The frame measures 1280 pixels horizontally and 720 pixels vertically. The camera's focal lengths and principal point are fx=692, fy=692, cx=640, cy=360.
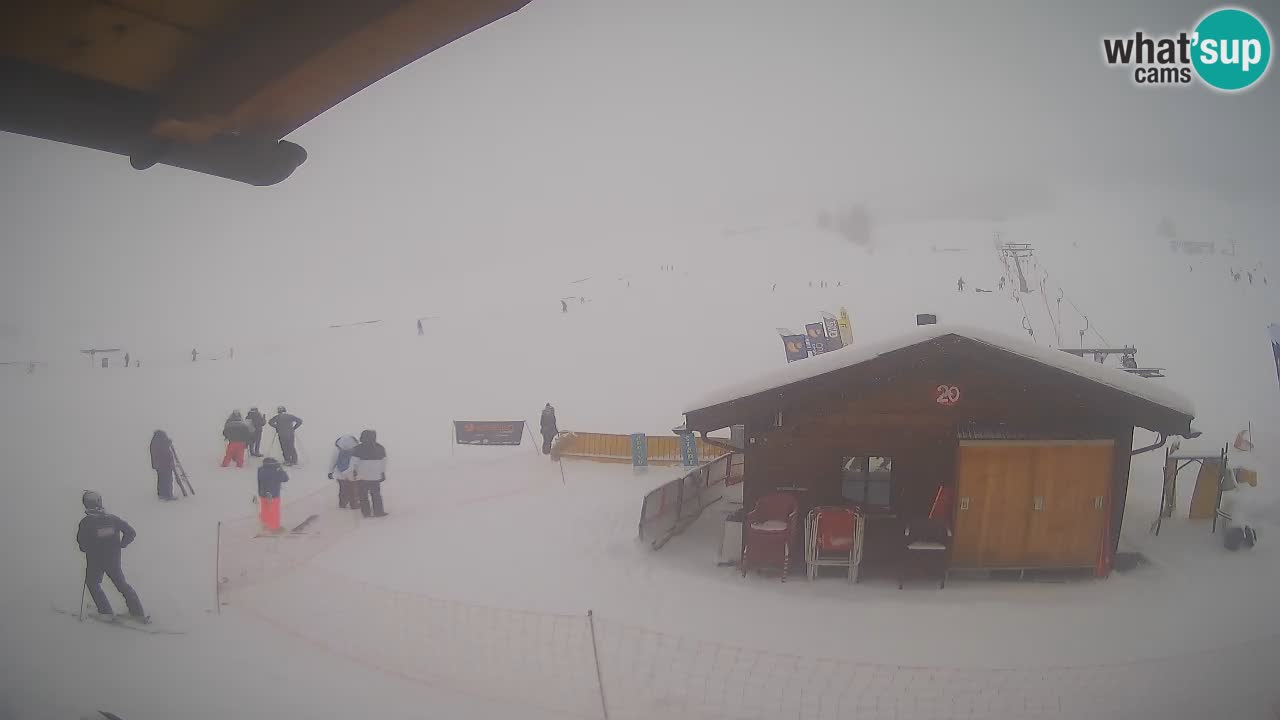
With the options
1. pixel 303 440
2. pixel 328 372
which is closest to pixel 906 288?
pixel 328 372

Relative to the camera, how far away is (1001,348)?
1005 centimetres

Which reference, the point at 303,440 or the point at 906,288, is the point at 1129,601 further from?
the point at 906,288

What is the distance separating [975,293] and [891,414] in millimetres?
46520

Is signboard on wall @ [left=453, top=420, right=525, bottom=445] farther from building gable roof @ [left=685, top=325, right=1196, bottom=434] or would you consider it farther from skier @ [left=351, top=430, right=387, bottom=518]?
building gable roof @ [left=685, top=325, right=1196, bottom=434]

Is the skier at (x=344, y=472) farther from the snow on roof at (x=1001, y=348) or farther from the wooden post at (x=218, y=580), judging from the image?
the snow on roof at (x=1001, y=348)

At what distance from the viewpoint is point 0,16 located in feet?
4.21

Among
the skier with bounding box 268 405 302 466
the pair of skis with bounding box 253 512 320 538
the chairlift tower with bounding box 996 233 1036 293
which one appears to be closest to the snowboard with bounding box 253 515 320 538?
the pair of skis with bounding box 253 512 320 538

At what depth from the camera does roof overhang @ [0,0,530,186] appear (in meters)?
1.35

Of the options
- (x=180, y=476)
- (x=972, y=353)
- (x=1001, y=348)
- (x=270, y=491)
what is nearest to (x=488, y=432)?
(x=180, y=476)

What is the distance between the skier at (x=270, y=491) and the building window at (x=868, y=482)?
9.80 meters

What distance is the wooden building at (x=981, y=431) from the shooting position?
10.2 m

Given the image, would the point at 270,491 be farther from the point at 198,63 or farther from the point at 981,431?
the point at 198,63

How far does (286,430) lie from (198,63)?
19.2 m

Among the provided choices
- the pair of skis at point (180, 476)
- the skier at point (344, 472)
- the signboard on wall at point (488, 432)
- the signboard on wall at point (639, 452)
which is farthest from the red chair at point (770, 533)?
the pair of skis at point (180, 476)
